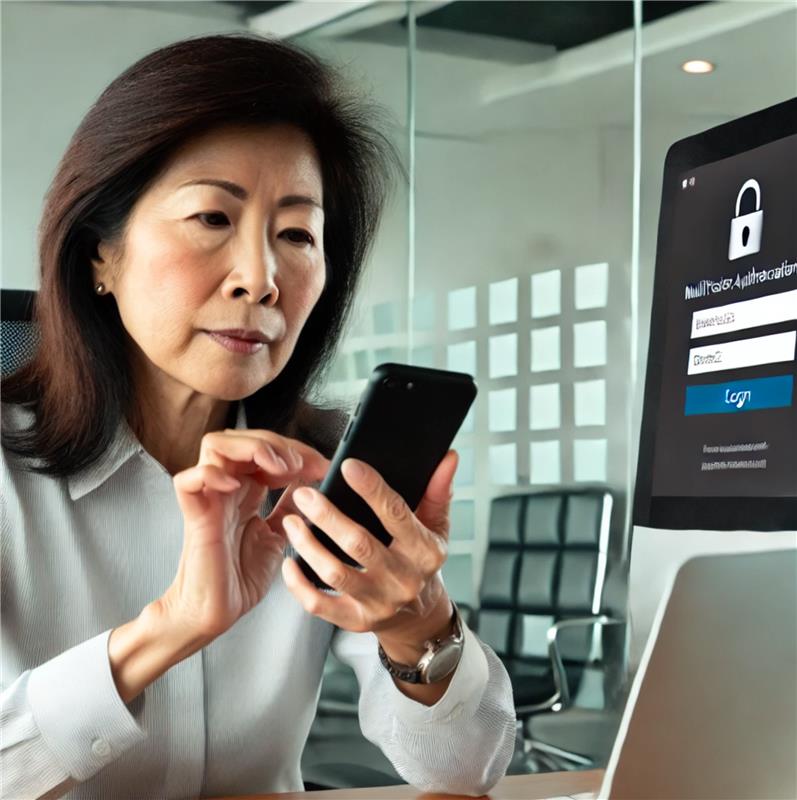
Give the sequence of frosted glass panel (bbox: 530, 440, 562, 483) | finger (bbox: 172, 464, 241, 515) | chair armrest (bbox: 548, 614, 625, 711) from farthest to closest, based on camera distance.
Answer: frosted glass panel (bbox: 530, 440, 562, 483) → chair armrest (bbox: 548, 614, 625, 711) → finger (bbox: 172, 464, 241, 515)

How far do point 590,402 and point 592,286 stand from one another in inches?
13.4

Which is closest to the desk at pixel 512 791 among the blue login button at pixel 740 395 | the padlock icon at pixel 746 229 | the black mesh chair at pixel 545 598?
the blue login button at pixel 740 395

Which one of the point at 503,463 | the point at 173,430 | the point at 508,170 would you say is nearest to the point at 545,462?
the point at 503,463

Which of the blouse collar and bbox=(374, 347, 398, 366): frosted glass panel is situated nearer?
the blouse collar

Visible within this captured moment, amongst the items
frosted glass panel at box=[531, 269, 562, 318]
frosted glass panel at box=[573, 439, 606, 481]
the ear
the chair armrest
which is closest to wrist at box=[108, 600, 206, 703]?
the ear

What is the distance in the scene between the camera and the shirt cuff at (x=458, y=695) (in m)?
1.05

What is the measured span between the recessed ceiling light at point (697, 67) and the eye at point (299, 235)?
2.30 m

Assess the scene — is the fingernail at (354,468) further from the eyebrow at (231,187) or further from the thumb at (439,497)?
the eyebrow at (231,187)

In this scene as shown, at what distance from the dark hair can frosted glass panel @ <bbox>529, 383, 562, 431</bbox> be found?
217 cm

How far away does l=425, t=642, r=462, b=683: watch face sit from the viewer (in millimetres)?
1025

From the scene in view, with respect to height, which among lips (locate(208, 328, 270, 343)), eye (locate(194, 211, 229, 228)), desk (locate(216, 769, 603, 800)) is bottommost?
desk (locate(216, 769, 603, 800))

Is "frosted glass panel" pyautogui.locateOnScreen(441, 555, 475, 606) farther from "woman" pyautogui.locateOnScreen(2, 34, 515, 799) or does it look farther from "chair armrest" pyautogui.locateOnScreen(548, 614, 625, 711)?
"woman" pyautogui.locateOnScreen(2, 34, 515, 799)

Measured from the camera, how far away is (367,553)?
875 mm

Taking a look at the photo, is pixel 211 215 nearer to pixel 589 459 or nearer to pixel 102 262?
pixel 102 262
